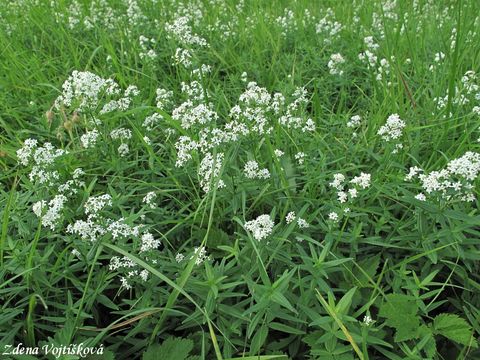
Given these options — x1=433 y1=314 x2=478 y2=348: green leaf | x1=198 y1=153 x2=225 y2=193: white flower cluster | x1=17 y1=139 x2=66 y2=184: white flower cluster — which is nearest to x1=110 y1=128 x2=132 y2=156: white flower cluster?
x1=17 y1=139 x2=66 y2=184: white flower cluster

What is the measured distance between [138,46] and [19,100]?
151 centimetres

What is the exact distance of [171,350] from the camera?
233cm

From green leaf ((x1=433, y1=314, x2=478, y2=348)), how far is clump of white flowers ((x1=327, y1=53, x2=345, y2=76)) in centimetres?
275

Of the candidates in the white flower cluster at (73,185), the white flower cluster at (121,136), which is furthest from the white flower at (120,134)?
the white flower cluster at (73,185)

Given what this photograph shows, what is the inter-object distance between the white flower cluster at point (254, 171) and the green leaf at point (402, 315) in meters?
1.02

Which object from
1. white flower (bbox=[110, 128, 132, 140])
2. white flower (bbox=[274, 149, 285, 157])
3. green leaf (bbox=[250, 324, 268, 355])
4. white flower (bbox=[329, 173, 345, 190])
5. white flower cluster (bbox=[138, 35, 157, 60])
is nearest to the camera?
green leaf (bbox=[250, 324, 268, 355])

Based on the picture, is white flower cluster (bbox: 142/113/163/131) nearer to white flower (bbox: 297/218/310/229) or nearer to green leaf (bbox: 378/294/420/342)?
white flower (bbox: 297/218/310/229)

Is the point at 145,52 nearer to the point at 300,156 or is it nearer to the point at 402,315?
the point at 300,156

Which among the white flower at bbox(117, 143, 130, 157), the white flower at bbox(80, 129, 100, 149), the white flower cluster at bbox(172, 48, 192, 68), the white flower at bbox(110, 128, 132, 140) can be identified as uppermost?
Result: the white flower cluster at bbox(172, 48, 192, 68)

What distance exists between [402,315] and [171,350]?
1.13m

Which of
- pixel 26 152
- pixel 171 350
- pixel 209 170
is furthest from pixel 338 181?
pixel 26 152

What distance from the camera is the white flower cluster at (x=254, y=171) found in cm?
290

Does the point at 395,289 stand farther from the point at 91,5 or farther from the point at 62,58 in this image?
the point at 91,5

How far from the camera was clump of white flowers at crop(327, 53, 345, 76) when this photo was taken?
4.51 m
